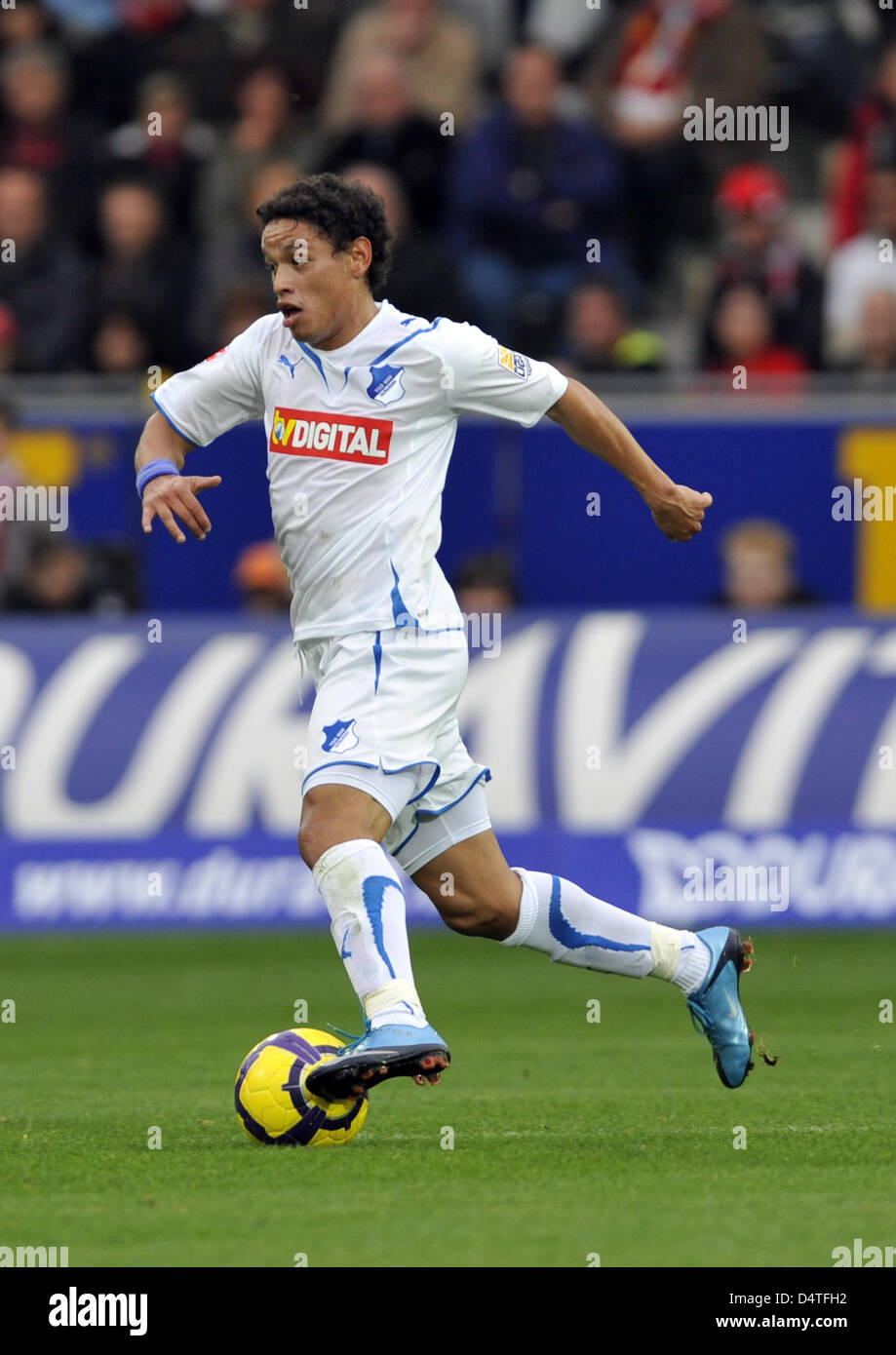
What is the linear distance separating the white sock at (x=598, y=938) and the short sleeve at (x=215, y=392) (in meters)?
1.50

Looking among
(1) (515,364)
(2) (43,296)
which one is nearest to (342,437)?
(1) (515,364)

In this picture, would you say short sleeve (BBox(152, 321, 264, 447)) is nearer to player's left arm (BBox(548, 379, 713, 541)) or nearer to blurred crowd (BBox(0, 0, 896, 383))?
player's left arm (BBox(548, 379, 713, 541))

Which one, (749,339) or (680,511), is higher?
(749,339)

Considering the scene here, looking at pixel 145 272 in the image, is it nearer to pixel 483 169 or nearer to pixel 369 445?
pixel 483 169

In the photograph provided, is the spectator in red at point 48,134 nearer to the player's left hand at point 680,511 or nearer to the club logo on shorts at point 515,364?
the club logo on shorts at point 515,364

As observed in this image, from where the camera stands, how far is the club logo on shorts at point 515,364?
6.84 meters

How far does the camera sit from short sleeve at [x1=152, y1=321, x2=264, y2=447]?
22.5 ft

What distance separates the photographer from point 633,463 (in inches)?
271

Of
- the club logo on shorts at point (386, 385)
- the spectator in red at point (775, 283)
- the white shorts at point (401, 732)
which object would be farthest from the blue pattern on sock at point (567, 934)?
the spectator in red at point (775, 283)

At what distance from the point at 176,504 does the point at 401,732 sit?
32.3 inches

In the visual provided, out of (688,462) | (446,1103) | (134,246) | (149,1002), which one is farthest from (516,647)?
(446,1103)

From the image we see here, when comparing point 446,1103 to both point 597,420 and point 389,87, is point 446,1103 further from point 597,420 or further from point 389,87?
point 389,87

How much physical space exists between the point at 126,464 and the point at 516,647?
8.80ft

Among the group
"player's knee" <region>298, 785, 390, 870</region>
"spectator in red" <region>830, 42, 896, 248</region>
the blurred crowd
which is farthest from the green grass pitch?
"spectator in red" <region>830, 42, 896, 248</region>
